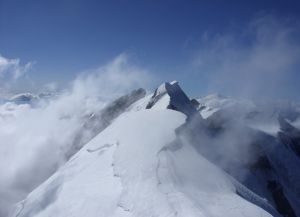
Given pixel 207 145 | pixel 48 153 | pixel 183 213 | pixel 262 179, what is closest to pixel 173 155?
pixel 183 213

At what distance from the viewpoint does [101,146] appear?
4088cm

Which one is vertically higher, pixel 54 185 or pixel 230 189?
pixel 54 185

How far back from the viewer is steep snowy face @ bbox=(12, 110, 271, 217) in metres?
22.0

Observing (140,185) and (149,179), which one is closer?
(140,185)

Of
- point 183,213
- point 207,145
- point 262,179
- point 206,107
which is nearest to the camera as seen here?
point 183,213

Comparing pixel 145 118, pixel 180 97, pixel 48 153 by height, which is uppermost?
pixel 48 153

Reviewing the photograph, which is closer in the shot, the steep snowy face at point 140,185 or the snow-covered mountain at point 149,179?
the steep snowy face at point 140,185

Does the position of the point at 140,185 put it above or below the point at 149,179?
below

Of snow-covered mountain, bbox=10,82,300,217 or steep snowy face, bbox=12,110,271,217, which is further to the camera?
snow-covered mountain, bbox=10,82,300,217

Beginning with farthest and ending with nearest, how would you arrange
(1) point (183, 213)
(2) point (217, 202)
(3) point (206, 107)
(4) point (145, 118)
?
(3) point (206, 107) < (4) point (145, 118) < (2) point (217, 202) < (1) point (183, 213)

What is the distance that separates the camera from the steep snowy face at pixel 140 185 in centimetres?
2202

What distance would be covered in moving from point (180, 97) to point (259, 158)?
3004 cm

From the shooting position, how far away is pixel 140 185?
25.8 m

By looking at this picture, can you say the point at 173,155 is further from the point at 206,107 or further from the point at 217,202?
the point at 206,107
